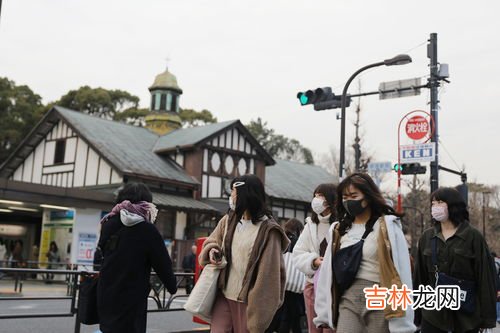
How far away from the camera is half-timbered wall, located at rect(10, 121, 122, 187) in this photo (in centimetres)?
2567

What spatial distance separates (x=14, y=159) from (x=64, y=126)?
168 inches

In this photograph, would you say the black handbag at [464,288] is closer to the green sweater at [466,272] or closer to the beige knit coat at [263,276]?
the green sweater at [466,272]

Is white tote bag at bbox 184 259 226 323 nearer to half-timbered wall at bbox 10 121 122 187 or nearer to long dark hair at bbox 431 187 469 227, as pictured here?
long dark hair at bbox 431 187 469 227

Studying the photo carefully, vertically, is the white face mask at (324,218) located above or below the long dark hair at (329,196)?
below

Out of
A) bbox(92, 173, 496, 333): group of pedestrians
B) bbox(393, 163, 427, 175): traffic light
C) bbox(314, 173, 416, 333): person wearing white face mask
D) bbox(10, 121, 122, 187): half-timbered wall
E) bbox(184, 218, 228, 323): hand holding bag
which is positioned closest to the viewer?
bbox(314, 173, 416, 333): person wearing white face mask

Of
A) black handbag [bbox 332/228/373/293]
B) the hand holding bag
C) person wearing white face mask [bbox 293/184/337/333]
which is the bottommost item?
the hand holding bag

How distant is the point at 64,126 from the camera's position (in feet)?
90.5

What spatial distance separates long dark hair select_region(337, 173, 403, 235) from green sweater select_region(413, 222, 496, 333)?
1.27m

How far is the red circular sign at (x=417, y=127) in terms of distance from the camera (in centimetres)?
1403

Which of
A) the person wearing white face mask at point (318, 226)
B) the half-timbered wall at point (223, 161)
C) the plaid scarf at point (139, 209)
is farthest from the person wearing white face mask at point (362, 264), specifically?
the half-timbered wall at point (223, 161)

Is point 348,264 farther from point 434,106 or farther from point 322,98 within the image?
point 434,106

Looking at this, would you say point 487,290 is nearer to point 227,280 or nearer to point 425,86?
point 227,280

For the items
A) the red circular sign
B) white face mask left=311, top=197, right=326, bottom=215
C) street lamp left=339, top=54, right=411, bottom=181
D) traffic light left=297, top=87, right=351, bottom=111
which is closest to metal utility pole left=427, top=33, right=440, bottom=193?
the red circular sign

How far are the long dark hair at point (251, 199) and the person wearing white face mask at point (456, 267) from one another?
1.72 meters
